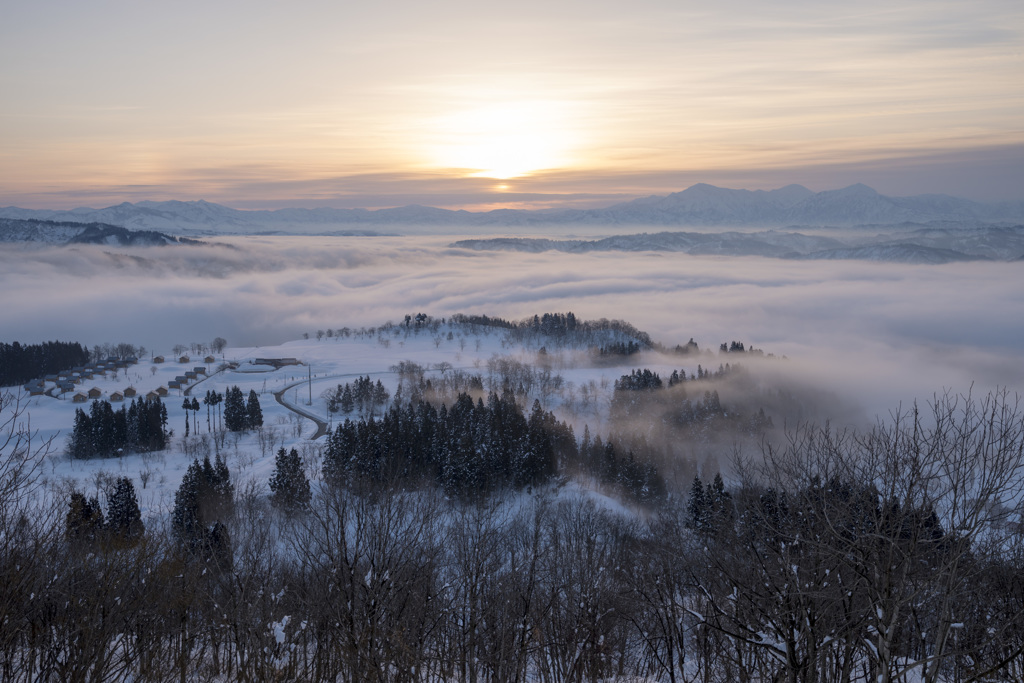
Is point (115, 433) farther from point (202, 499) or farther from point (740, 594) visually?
point (740, 594)

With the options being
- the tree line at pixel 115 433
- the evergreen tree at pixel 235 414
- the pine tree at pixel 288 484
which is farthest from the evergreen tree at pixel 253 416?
the pine tree at pixel 288 484

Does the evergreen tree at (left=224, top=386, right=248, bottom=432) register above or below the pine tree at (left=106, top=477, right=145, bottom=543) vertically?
below

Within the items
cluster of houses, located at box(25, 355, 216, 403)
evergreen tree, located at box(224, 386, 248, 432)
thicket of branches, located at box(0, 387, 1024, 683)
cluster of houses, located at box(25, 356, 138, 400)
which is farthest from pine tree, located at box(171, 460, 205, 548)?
cluster of houses, located at box(25, 356, 138, 400)

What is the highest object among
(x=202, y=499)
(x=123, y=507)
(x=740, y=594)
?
(x=740, y=594)

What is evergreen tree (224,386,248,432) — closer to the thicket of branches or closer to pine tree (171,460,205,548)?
pine tree (171,460,205,548)

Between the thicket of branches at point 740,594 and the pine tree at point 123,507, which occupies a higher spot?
the thicket of branches at point 740,594

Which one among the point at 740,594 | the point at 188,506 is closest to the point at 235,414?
the point at 188,506

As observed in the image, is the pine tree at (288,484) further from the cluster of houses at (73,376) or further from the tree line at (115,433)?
the cluster of houses at (73,376)
